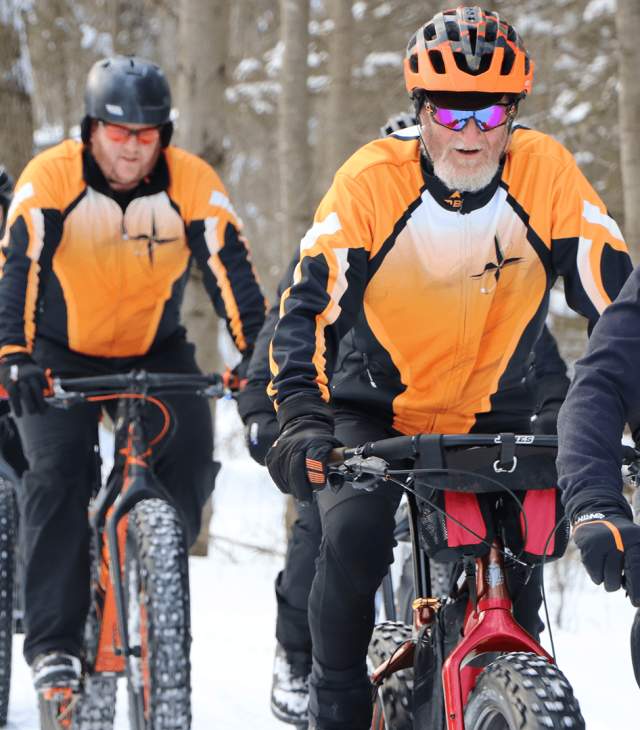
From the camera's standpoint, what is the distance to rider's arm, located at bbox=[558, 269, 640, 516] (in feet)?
8.79

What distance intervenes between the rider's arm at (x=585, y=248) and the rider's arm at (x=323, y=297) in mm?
521

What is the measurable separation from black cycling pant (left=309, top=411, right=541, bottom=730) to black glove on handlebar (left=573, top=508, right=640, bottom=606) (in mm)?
989

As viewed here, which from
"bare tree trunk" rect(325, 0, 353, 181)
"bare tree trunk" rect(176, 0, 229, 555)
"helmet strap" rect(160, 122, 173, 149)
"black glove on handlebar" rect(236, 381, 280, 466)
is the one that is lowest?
"black glove on handlebar" rect(236, 381, 280, 466)

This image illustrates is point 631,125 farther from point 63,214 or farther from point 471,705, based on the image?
point 471,705

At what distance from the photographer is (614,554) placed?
2.43 m

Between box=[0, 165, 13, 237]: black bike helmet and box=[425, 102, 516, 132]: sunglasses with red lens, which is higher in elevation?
box=[0, 165, 13, 237]: black bike helmet

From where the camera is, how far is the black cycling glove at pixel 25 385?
4742 mm

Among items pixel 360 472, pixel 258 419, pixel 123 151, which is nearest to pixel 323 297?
pixel 360 472

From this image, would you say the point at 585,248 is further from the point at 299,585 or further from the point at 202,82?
the point at 202,82

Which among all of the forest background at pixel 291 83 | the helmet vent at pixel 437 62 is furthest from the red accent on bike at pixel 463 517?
the forest background at pixel 291 83

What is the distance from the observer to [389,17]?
1689 centimetres

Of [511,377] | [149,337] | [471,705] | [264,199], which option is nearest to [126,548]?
[149,337]

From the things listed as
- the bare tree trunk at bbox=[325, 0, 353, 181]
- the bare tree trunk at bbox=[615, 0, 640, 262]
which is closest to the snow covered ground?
the bare tree trunk at bbox=[615, 0, 640, 262]

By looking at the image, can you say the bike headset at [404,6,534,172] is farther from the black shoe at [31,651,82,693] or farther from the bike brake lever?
the black shoe at [31,651,82,693]
